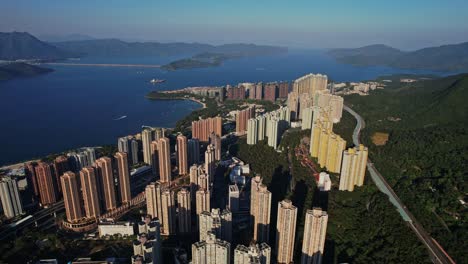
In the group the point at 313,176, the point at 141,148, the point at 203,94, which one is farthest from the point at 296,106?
the point at 203,94

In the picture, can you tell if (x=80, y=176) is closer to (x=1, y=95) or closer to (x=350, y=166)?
(x=350, y=166)

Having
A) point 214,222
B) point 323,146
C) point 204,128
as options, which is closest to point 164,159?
point 204,128

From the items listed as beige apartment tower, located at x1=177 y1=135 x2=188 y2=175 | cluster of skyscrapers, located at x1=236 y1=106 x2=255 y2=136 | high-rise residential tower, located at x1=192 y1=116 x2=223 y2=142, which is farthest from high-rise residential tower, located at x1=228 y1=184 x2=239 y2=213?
cluster of skyscrapers, located at x1=236 y1=106 x2=255 y2=136

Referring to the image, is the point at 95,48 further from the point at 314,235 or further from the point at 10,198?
the point at 314,235

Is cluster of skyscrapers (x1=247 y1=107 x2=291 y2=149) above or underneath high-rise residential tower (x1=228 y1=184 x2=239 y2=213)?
above

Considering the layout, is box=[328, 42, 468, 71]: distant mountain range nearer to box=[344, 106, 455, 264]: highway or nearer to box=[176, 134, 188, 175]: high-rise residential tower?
box=[344, 106, 455, 264]: highway
